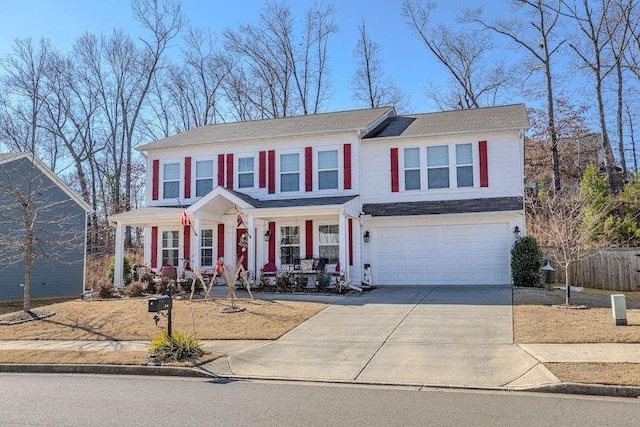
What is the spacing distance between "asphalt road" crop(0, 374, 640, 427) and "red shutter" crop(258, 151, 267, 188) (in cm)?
1270

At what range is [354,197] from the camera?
18.5 m

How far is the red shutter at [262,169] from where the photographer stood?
2016cm

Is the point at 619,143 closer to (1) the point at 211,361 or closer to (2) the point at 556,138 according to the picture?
(2) the point at 556,138

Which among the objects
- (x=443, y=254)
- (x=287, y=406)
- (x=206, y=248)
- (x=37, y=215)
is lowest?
(x=287, y=406)

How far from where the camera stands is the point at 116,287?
18156 mm

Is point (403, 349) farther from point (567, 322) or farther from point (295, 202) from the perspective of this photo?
point (295, 202)

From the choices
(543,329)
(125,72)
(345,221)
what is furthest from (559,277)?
(125,72)

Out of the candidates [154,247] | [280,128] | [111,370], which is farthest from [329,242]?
[111,370]

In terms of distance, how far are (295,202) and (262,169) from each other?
2.40 meters

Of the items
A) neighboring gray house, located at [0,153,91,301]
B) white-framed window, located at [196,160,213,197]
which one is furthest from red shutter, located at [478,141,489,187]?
A: neighboring gray house, located at [0,153,91,301]

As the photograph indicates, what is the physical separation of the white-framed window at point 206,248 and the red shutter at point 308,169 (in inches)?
164

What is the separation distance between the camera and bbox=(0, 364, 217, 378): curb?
8.67m

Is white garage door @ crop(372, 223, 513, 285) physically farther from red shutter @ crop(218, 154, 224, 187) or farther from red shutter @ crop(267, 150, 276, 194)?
red shutter @ crop(218, 154, 224, 187)

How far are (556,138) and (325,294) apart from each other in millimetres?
19409
